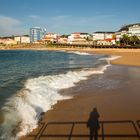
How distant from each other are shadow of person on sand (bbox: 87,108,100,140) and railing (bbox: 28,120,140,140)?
4.3 inches

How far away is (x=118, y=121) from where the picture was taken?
28.0 feet

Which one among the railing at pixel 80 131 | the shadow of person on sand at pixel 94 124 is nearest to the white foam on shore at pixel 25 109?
the railing at pixel 80 131

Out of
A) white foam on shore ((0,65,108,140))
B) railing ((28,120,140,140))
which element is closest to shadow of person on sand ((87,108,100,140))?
railing ((28,120,140,140))

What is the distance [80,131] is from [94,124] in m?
0.74

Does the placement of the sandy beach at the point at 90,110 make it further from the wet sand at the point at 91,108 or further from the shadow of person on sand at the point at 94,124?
the shadow of person on sand at the point at 94,124

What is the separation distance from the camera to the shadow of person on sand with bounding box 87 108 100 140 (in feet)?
24.1

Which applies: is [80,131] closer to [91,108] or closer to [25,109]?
[91,108]

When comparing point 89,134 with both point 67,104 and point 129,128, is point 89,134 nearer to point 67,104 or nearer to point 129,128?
point 129,128

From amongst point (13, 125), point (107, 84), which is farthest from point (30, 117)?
point (107, 84)

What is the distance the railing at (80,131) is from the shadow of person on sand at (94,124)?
11 cm

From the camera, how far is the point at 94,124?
322 inches

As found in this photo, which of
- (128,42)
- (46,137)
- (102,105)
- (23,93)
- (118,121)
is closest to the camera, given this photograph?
(46,137)

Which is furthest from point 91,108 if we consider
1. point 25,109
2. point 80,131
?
point 80,131

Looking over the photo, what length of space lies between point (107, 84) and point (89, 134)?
9385 mm
